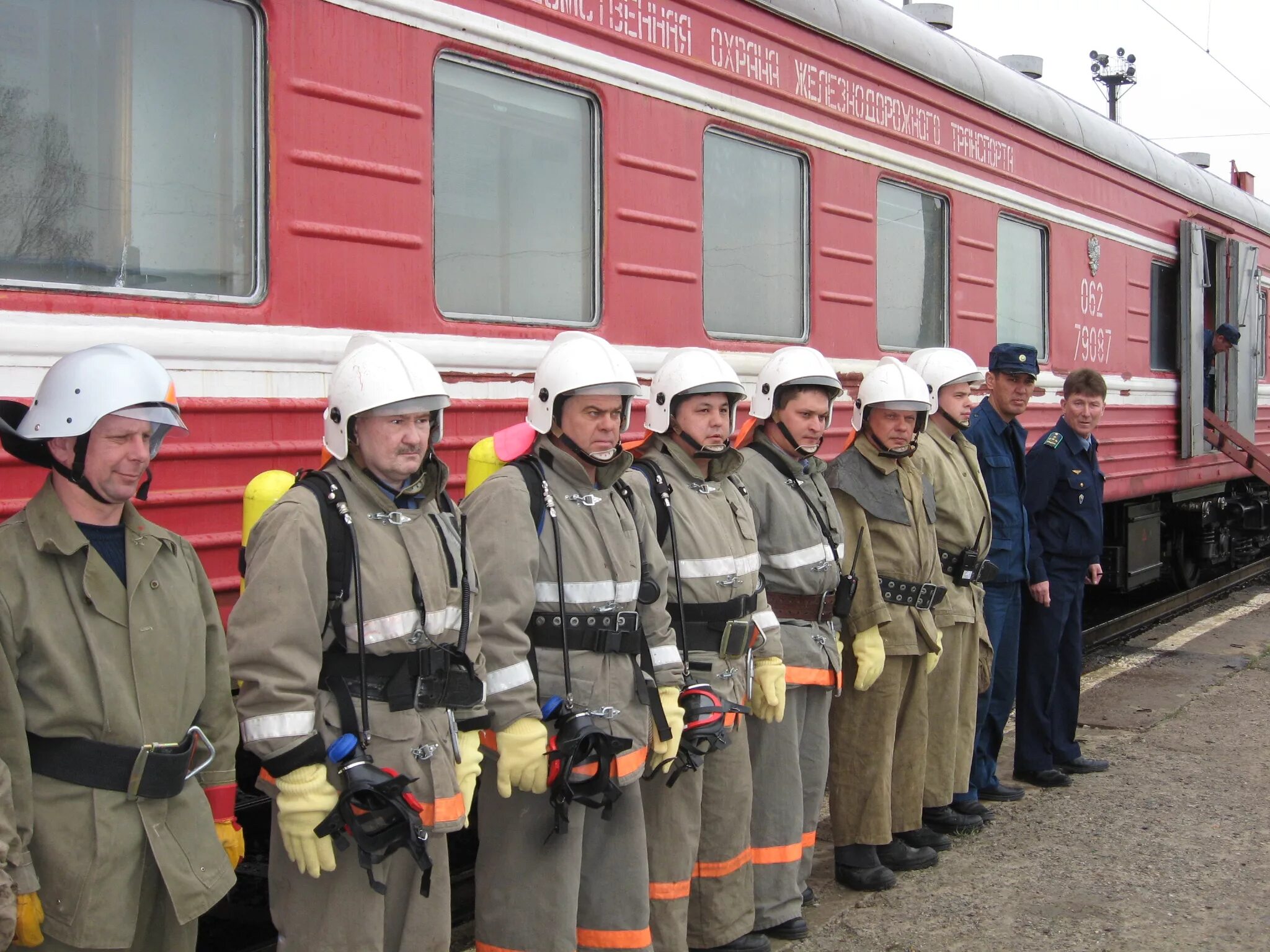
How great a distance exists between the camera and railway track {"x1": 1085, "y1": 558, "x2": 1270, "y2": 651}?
30.4 ft

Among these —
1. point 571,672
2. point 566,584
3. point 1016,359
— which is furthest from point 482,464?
point 1016,359

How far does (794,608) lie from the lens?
14.1 feet

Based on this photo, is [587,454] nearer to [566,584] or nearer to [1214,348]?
[566,584]

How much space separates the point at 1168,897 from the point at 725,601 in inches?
78.9

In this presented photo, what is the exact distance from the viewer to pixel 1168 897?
15.1 feet

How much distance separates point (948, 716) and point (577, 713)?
2131 mm

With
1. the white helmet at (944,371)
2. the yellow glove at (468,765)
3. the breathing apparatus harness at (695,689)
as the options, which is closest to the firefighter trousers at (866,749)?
the breathing apparatus harness at (695,689)

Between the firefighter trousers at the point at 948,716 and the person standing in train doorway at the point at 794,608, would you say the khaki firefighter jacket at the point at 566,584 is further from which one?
the firefighter trousers at the point at 948,716

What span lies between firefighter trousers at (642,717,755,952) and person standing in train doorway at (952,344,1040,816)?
5.80 feet

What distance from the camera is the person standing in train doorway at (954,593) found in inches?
197

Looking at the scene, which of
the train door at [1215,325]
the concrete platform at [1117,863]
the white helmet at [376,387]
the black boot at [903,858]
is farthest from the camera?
the train door at [1215,325]

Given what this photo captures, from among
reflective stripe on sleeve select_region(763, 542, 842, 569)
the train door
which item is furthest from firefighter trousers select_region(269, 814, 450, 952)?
the train door

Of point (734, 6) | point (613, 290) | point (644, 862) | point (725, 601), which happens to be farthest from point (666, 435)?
point (734, 6)

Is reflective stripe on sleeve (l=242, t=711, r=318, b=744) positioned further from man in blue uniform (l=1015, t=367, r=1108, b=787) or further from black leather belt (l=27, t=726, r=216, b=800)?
man in blue uniform (l=1015, t=367, r=1108, b=787)
